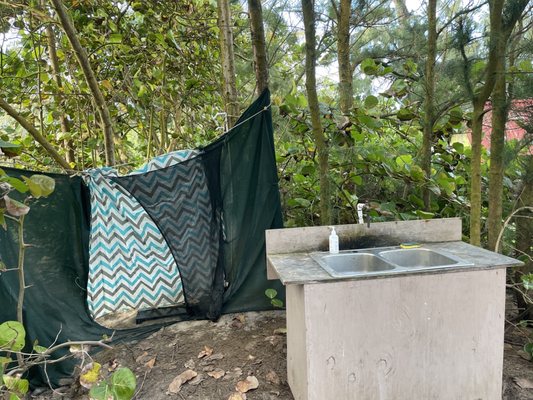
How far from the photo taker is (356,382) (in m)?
1.83

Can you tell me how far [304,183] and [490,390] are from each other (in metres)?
2.12

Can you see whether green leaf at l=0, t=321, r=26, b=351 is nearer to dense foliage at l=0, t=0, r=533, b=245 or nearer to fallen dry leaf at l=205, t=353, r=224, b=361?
fallen dry leaf at l=205, t=353, r=224, b=361

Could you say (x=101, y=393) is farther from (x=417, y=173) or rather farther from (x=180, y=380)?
(x=417, y=173)

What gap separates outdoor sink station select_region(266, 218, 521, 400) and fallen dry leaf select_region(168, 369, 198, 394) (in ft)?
2.17

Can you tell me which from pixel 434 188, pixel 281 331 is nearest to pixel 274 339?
pixel 281 331

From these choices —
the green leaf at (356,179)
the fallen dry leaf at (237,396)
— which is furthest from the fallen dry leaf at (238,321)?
the green leaf at (356,179)

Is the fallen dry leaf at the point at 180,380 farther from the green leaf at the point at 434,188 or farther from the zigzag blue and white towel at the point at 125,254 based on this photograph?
the green leaf at the point at 434,188

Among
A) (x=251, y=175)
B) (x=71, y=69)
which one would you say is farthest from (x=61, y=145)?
(x=251, y=175)

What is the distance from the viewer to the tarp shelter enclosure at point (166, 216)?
2.35 meters

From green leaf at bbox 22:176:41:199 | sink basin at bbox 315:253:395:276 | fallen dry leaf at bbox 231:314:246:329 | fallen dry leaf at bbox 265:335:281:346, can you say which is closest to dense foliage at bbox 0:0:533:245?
sink basin at bbox 315:253:395:276

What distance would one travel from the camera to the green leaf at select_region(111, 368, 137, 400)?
Answer: 1.56 meters

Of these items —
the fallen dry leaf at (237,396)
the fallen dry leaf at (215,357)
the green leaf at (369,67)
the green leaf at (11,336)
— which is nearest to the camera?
the green leaf at (11,336)

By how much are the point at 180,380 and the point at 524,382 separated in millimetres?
1945

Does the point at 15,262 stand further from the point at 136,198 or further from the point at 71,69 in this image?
the point at 71,69
